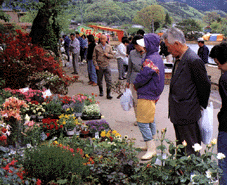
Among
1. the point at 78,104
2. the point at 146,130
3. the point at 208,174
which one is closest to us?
the point at 208,174

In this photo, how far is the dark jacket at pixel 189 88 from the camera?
3285 mm

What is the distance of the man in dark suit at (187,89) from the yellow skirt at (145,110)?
2.86 feet

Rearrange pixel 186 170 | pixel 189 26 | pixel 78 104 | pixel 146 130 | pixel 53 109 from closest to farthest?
pixel 186 170
pixel 146 130
pixel 53 109
pixel 78 104
pixel 189 26

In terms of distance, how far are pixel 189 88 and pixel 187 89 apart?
0.03 metres

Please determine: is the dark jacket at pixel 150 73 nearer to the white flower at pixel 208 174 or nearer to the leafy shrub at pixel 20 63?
the white flower at pixel 208 174

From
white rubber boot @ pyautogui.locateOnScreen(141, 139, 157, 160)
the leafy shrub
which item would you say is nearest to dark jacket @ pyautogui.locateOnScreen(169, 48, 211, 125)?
white rubber boot @ pyautogui.locateOnScreen(141, 139, 157, 160)

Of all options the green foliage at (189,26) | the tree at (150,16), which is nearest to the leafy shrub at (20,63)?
the green foliage at (189,26)

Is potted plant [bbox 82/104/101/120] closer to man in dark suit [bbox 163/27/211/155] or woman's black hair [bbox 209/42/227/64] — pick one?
man in dark suit [bbox 163/27/211/155]

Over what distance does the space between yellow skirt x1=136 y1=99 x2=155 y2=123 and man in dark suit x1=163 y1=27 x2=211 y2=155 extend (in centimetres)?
87

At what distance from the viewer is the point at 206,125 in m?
3.43

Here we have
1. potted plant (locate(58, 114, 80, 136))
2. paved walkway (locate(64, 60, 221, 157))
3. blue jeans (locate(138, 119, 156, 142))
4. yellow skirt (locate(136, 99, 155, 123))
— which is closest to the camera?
yellow skirt (locate(136, 99, 155, 123))

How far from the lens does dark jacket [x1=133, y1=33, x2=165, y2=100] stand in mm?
4289

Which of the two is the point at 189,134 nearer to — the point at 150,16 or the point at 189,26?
the point at 189,26

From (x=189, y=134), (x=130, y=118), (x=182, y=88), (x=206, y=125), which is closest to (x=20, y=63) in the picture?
(x=130, y=118)
